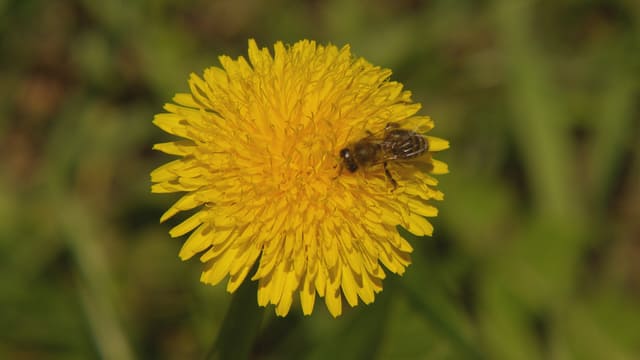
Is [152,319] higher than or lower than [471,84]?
lower

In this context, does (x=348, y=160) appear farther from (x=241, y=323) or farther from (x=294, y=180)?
(x=241, y=323)

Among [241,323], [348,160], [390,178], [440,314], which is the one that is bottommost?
[440,314]

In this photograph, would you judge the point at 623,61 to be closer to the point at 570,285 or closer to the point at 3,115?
the point at 570,285

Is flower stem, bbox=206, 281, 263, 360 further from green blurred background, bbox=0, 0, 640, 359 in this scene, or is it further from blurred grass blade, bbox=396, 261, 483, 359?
green blurred background, bbox=0, 0, 640, 359

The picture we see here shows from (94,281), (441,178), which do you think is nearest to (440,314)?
(441,178)

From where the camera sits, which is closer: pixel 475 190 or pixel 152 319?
pixel 152 319

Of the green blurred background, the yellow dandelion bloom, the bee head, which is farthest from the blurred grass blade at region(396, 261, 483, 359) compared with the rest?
the bee head

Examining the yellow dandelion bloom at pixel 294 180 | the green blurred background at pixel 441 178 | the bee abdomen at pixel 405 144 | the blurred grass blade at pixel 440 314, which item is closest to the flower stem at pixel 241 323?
the yellow dandelion bloom at pixel 294 180

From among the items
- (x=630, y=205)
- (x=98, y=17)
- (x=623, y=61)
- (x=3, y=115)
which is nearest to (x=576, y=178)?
(x=630, y=205)
